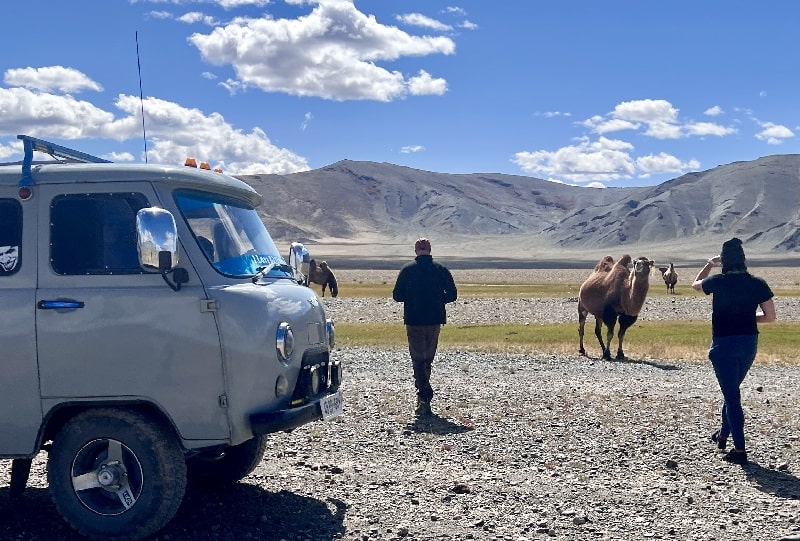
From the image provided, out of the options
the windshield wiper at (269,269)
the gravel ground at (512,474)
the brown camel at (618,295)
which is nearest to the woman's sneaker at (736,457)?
the gravel ground at (512,474)

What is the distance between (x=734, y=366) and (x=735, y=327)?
407mm

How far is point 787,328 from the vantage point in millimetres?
27656

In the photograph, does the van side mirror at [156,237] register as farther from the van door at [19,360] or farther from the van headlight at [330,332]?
the van headlight at [330,332]

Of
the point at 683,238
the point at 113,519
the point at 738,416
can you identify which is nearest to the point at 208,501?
the point at 113,519

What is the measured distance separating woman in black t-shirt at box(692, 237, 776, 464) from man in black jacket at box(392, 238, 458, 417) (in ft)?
12.4

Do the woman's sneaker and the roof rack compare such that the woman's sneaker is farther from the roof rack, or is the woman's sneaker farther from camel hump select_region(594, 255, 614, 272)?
camel hump select_region(594, 255, 614, 272)

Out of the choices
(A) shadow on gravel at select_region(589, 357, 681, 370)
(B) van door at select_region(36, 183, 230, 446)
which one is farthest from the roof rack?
(A) shadow on gravel at select_region(589, 357, 681, 370)

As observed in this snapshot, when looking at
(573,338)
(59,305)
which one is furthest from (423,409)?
(573,338)

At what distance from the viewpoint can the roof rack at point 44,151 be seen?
6824mm

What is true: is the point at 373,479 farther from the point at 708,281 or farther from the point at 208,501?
the point at 708,281

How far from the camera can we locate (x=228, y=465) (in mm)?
8211

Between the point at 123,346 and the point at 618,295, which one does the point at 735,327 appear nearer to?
the point at 123,346

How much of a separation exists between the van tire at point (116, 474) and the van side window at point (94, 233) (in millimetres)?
1099

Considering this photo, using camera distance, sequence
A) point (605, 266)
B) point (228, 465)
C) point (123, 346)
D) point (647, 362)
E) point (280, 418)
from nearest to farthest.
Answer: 1. point (123, 346)
2. point (280, 418)
3. point (228, 465)
4. point (647, 362)
5. point (605, 266)
